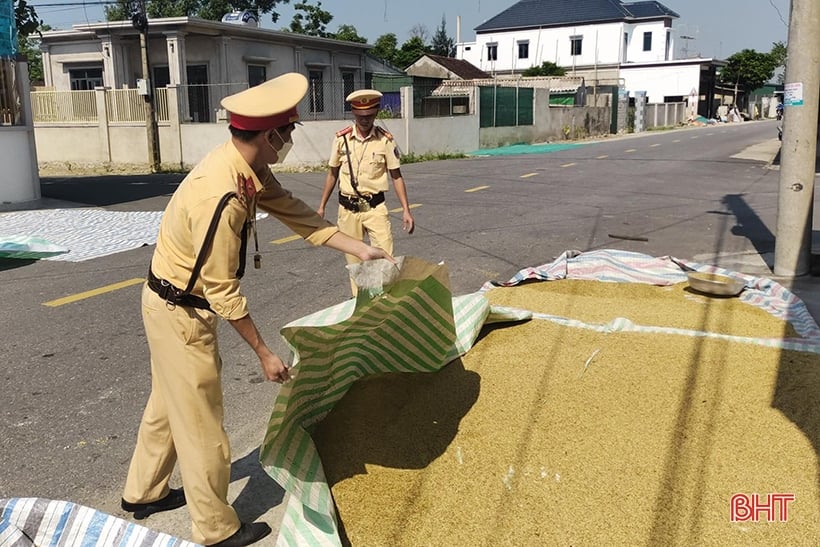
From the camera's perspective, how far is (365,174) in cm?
569

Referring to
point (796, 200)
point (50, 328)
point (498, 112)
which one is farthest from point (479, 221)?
point (498, 112)

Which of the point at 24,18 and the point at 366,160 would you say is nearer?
the point at 366,160

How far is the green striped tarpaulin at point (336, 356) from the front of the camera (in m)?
3.03

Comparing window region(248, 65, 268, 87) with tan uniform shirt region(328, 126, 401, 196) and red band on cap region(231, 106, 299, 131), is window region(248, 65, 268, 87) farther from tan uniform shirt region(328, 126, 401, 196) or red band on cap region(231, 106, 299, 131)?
red band on cap region(231, 106, 299, 131)

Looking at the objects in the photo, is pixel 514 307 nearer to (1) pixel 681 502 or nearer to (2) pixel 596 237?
(1) pixel 681 502

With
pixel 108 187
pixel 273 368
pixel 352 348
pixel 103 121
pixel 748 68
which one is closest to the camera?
pixel 273 368

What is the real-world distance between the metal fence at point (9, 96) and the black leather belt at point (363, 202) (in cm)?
1044

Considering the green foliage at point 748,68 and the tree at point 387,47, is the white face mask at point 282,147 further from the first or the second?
the green foliage at point 748,68

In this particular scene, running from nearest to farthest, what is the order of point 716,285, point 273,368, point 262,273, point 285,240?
point 273,368, point 716,285, point 262,273, point 285,240

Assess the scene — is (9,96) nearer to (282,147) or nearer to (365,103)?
(365,103)

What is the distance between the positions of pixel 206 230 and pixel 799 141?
6.52 meters

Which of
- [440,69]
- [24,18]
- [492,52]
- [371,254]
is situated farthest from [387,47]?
[371,254]

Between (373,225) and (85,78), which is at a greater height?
(85,78)

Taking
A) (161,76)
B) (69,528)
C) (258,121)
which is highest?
(161,76)
